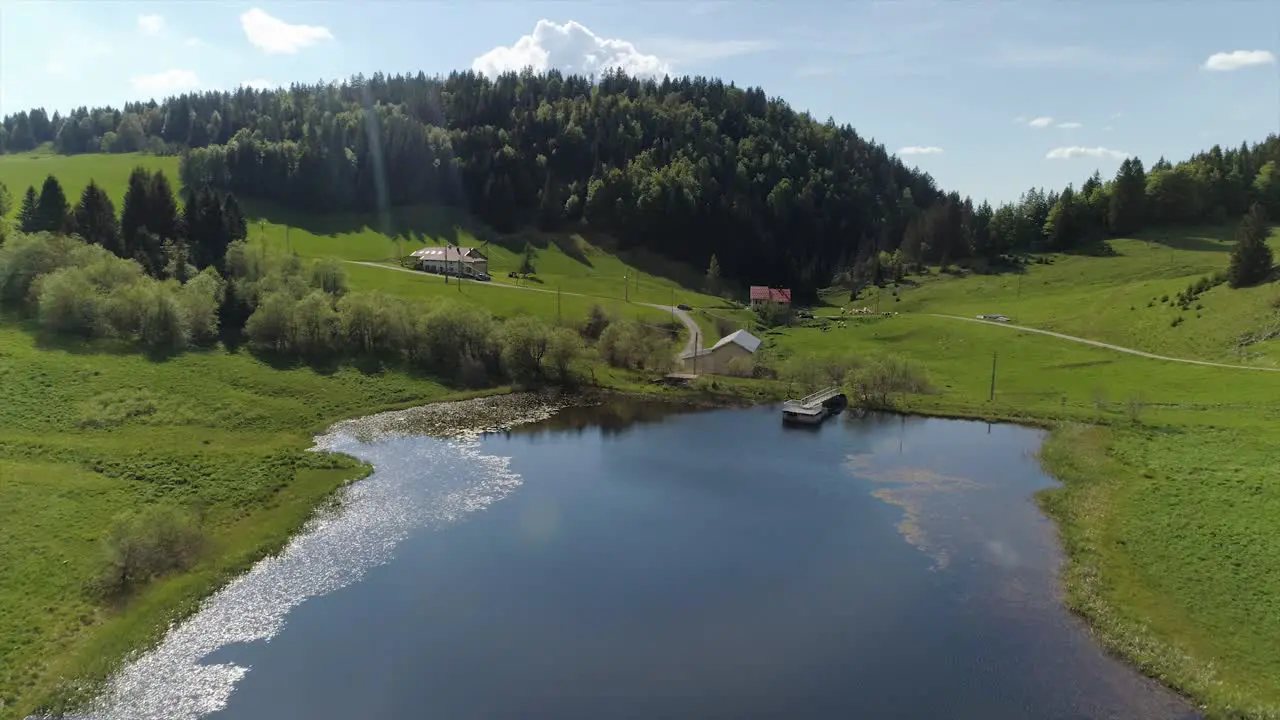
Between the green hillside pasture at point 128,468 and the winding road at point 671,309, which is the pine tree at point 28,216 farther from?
the winding road at point 671,309

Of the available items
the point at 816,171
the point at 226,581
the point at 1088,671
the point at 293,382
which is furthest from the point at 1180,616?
the point at 816,171

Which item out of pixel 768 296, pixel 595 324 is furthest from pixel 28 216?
pixel 768 296

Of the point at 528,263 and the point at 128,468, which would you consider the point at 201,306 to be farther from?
the point at 528,263

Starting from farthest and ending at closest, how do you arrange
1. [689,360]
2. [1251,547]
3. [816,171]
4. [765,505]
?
[816,171], [689,360], [765,505], [1251,547]

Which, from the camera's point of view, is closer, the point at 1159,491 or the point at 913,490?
the point at 1159,491

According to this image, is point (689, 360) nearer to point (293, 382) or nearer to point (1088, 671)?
point (293, 382)

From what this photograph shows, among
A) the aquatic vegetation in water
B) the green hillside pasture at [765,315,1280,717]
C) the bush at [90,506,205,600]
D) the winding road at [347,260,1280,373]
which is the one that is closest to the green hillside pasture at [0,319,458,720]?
the bush at [90,506,205,600]

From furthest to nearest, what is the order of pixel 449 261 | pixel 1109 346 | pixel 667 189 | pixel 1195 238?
1. pixel 667 189
2. pixel 1195 238
3. pixel 449 261
4. pixel 1109 346
